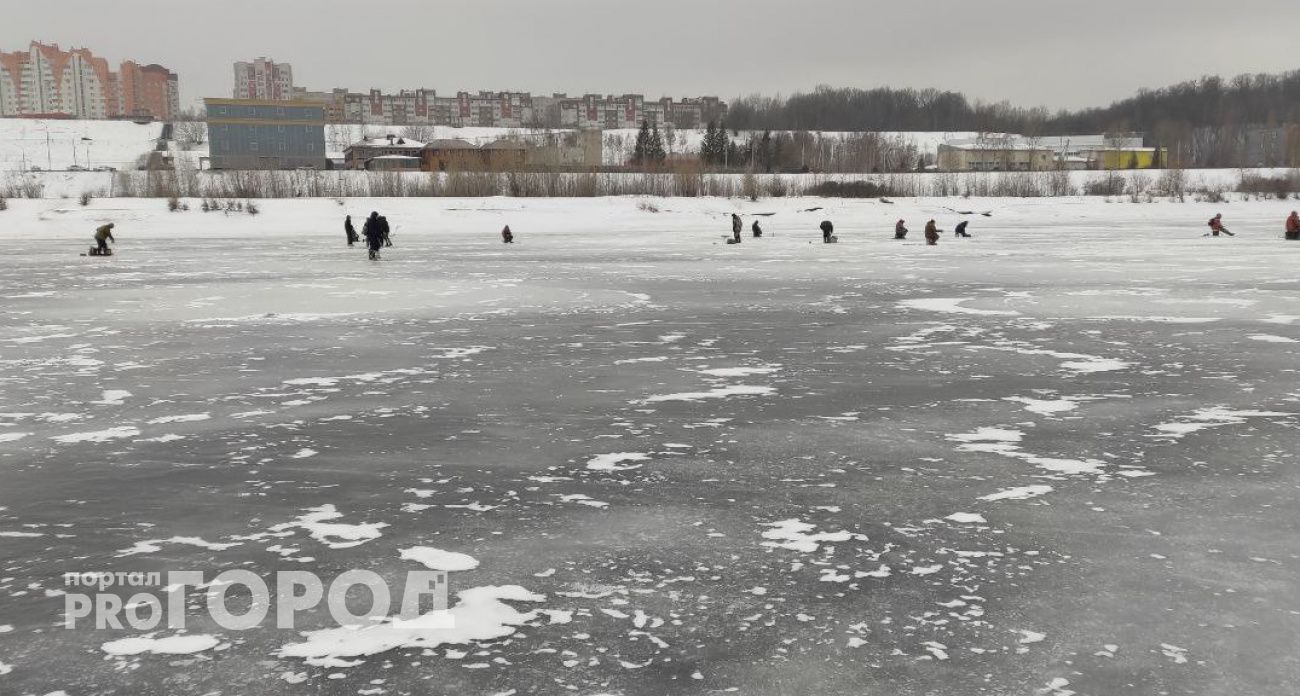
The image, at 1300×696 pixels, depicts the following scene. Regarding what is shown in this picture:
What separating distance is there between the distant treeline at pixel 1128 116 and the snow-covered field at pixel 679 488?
377ft

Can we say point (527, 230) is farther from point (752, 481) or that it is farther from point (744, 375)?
point (752, 481)

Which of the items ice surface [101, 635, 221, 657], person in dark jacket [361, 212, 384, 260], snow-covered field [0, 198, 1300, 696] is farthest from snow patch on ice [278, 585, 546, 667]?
person in dark jacket [361, 212, 384, 260]

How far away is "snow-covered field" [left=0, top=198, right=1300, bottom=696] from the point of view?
12.0ft

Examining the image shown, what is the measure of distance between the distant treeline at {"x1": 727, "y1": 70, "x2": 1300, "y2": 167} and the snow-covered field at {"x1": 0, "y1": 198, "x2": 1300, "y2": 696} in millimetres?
114776

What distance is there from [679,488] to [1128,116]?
15760cm

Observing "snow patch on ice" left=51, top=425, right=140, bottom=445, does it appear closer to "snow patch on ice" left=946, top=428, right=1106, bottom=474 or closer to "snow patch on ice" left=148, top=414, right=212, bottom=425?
"snow patch on ice" left=148, top=414, right=212, bottom=425

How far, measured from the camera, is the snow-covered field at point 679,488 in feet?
12.0

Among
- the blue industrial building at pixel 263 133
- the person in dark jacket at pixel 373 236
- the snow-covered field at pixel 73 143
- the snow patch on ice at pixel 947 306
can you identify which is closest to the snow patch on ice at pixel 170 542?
the snow patch on ice at pixel 947 306

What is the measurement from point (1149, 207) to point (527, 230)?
30630mm

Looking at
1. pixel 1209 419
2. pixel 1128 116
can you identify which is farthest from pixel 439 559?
pixel 1128 116

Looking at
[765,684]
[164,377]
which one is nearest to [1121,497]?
[765,684]

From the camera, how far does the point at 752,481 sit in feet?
19.4

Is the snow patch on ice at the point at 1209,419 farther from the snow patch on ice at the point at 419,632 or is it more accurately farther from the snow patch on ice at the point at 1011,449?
the snow patch on ice at the point at 419,632

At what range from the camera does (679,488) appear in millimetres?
5770
